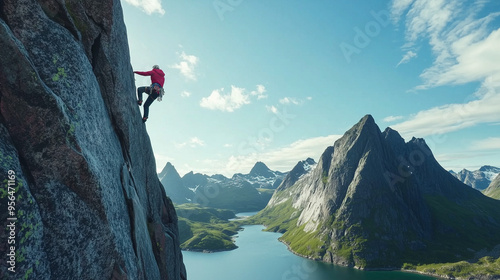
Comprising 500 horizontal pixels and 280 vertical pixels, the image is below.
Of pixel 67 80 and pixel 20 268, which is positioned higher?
A: pixel 67 80

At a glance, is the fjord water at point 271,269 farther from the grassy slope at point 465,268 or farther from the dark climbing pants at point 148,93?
the dark climbing pants at point 148,93

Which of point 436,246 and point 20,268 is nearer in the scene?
point 20,268

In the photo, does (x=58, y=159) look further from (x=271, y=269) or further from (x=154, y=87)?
(x=271, y=269)

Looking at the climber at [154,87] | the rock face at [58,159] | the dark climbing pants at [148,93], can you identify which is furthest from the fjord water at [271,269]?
the rock face at [58,159]

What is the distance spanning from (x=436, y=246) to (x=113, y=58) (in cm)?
21469

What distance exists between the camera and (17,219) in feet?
29.5

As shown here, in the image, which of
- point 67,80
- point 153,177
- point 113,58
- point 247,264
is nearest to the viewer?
point 67,80

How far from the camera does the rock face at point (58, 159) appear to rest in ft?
31.8

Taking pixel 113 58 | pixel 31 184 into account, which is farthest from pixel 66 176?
pixel 113 58

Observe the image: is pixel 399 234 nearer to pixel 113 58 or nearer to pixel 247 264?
pixel 247 264

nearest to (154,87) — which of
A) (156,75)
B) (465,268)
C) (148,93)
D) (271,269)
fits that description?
(148,93)

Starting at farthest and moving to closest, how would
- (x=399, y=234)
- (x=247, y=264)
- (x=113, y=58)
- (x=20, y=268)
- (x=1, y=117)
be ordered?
(x=399, y=234)
(x=247, y=264)
(x=113, y=58)
(x=1, y=117)
(x=20, y=268)

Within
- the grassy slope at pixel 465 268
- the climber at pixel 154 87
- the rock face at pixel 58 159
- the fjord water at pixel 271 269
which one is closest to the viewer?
the rock face at pixel 58 159

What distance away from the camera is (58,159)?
11102 mm
